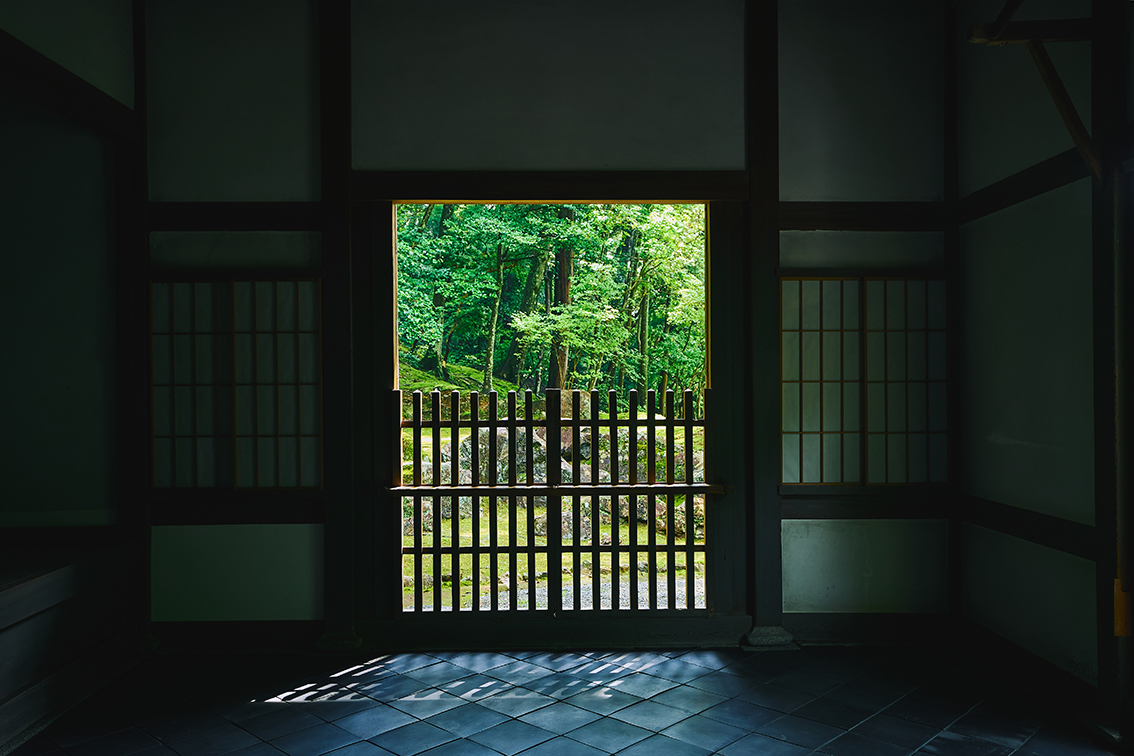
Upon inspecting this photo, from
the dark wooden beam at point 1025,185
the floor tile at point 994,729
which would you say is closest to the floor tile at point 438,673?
the floor tile at point 994,729

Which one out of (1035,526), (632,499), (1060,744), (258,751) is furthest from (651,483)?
(258,751)

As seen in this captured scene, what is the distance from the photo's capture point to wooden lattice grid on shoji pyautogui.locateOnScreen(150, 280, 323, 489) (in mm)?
3824

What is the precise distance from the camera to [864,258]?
3957mm

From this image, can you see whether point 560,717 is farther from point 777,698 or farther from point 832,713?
point 832,713

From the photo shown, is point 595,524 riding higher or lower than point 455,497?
lower

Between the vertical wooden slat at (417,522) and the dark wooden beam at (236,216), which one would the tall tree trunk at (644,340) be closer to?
the vertical wooden slat at (417,522)

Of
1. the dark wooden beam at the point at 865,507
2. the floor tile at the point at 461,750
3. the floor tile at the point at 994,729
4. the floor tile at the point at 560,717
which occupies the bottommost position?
the floor tile at the point at 994,729

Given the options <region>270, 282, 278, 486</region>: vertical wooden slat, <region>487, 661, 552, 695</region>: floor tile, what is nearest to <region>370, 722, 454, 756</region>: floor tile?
<region>487, 661, 552, 695</region>: floor tile

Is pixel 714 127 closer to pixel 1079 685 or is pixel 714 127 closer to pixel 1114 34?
pixel 1114 34

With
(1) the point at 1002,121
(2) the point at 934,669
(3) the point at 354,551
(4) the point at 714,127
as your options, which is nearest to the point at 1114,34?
(1) the point at 1002,121

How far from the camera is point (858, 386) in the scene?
3.94 metres

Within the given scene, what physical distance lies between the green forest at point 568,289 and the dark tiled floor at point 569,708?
7488 mm

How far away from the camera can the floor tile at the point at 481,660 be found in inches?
141

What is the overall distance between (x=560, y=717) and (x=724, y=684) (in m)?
0.84
